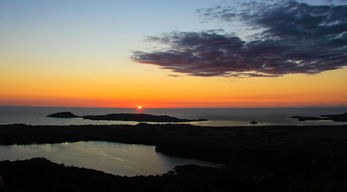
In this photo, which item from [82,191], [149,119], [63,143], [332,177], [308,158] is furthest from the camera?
[149,119]

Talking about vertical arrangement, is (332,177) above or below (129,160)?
above

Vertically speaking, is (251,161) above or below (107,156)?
above

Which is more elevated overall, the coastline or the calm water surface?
the coastline

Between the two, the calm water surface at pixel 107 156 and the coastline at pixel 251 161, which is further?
the calm water surface at pixel 107 156

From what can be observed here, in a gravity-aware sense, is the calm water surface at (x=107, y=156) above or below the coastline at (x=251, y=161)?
below

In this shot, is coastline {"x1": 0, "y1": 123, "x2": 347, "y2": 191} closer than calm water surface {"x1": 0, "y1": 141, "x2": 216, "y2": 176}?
Yes

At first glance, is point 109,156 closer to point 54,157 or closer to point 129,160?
point 129,160

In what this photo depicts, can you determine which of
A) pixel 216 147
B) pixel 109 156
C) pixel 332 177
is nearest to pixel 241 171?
pixel 332 177

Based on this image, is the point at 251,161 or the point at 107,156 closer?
the point at 251,161
